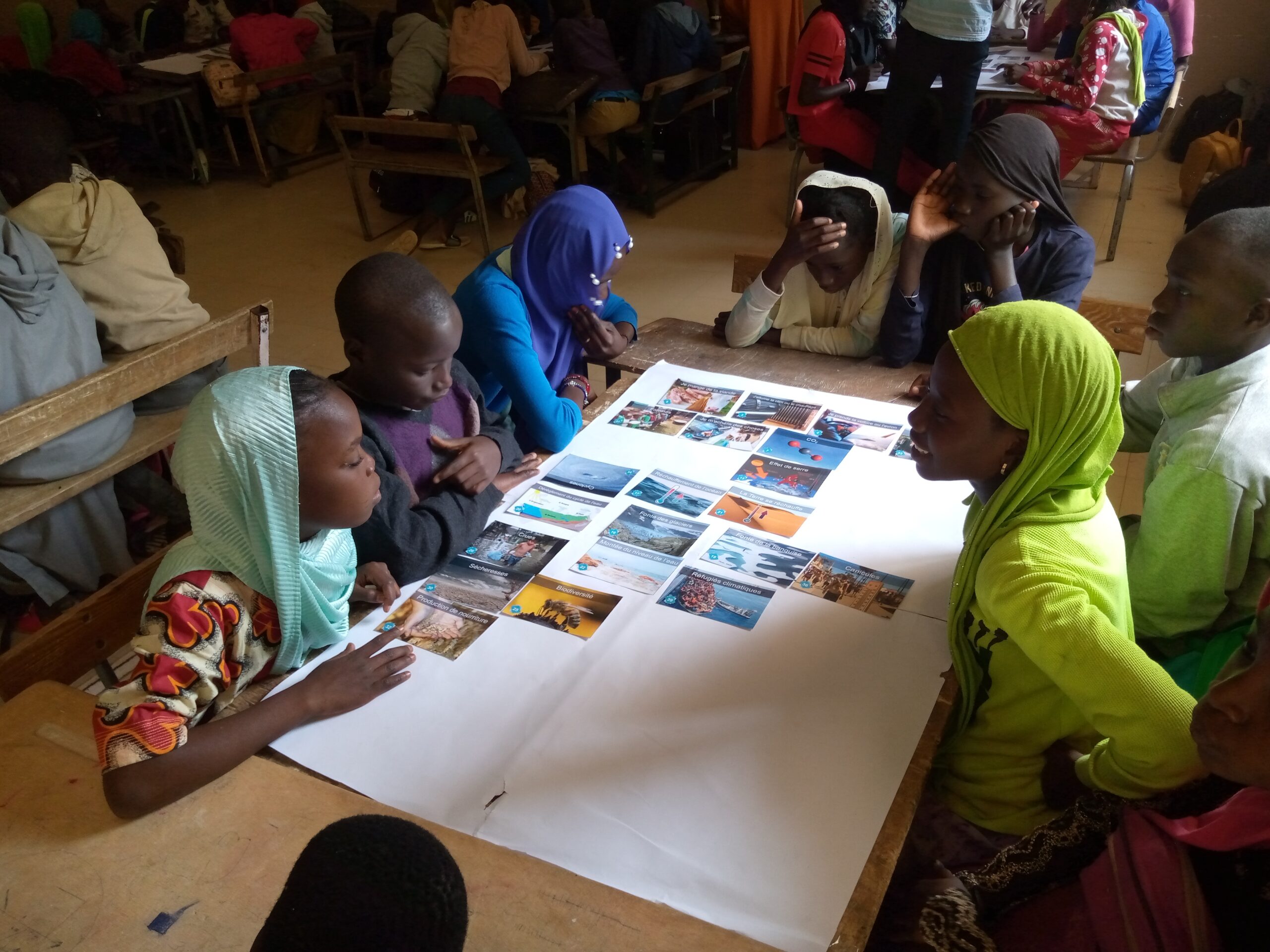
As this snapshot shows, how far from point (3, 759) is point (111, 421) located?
154 cm

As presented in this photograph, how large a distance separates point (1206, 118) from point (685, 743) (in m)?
6.61

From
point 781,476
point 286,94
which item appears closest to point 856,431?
point 781,476

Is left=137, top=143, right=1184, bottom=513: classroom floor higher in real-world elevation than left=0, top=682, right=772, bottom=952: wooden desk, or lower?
lower

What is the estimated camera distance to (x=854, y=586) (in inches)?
49.2

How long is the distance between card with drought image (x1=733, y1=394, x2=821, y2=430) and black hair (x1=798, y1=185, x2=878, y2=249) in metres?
0.46

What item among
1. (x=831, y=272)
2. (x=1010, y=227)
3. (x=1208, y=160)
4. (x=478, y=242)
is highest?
(x=1010, y=227)

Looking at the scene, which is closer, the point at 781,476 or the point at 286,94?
the point at 781,476

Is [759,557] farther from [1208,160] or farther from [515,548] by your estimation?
[1208,160]

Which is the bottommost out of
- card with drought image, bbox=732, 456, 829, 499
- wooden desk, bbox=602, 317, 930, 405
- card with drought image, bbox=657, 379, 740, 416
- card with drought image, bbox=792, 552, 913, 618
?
wooden desk, bbox=602, 317, 930, 405

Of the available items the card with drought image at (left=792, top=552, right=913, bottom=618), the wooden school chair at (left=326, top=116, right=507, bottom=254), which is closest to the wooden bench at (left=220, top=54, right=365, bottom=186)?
the wooden school chair at (left=326, top=116, right=507, bottom=254)

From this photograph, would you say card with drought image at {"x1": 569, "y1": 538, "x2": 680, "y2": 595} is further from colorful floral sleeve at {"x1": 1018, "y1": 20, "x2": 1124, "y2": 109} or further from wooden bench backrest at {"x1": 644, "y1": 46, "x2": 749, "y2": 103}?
wooden bench backrest at {"x1": 644, "y1": 46, "x2": 749, "y2": 103}

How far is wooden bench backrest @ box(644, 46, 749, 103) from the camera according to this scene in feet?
16.3

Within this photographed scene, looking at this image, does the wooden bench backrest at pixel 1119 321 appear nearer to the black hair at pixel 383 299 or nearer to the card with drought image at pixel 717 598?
the card with drought image at pixel 717 598

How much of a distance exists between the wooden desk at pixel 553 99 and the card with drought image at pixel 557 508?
4.04 meters
